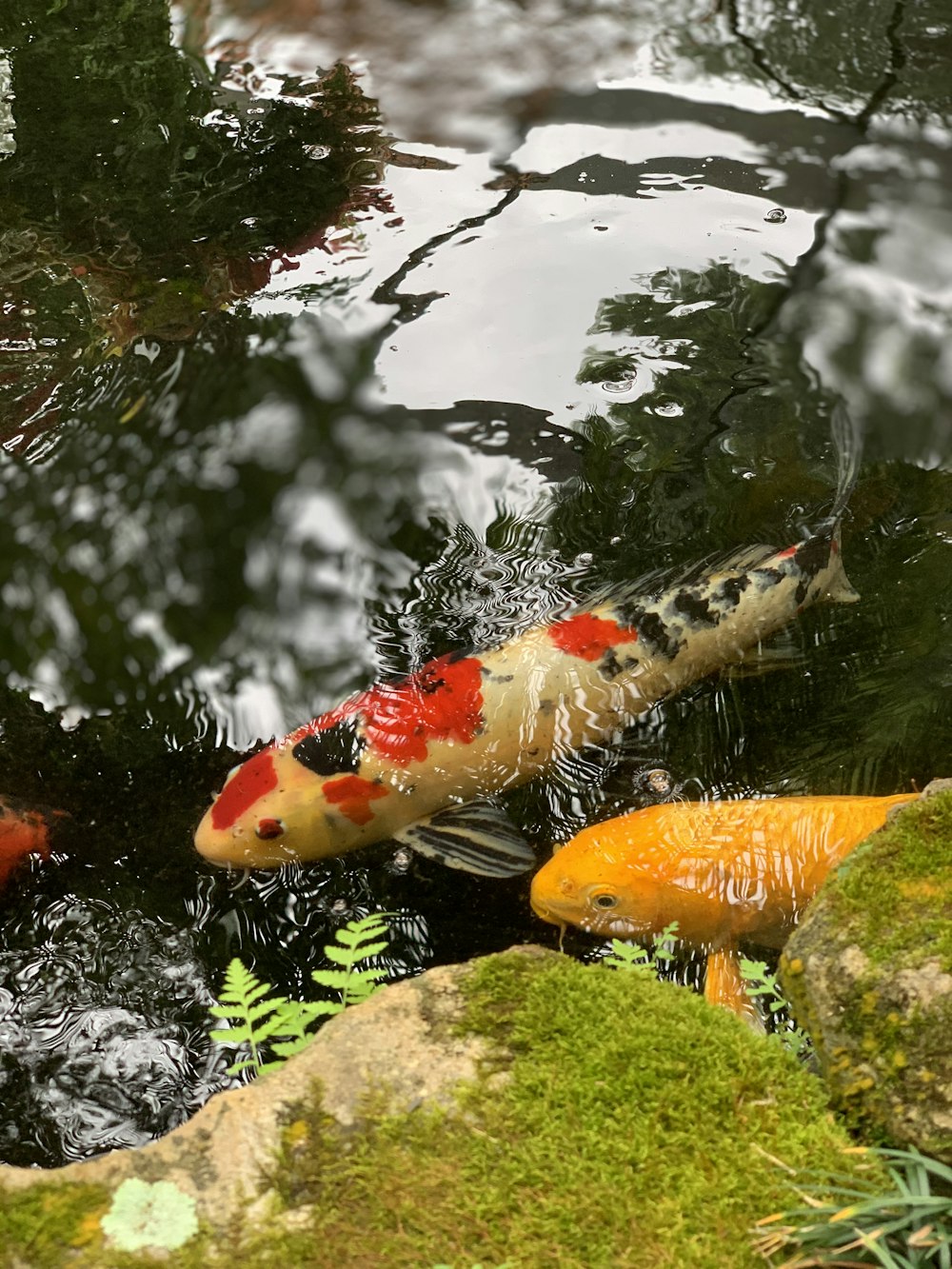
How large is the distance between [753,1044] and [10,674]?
391 cm

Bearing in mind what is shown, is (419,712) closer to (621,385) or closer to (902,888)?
(621,385)

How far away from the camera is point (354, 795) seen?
4988 mm

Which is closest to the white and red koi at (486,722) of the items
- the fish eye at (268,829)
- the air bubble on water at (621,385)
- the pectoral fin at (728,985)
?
the fish eye at (268,829)

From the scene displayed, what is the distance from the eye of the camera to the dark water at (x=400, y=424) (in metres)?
4.67

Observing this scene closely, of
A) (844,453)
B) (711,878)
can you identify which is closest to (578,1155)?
(711,878)

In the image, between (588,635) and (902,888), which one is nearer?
(902,888)

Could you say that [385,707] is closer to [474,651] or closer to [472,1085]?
[474,651]

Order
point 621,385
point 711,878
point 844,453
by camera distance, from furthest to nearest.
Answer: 1. point 621,385
2. point 844,453
3. point 711,878

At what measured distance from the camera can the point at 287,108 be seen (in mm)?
7289

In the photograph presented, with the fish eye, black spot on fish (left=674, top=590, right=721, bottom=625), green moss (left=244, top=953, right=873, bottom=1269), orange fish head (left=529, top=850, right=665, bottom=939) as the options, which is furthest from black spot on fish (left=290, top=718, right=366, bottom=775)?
green moss (left=244, top=953, right=873, bottom=1269)

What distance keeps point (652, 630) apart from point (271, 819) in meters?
2.05

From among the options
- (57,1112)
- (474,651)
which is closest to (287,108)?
(474,651)

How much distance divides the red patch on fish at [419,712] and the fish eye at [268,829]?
0.57m

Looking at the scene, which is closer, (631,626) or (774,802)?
(774,802)
